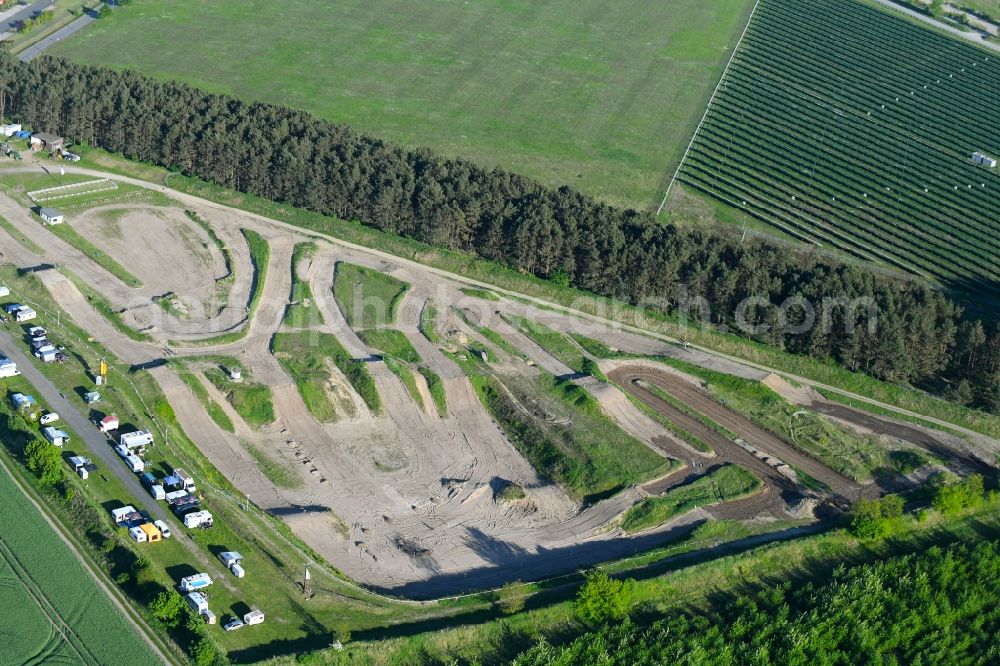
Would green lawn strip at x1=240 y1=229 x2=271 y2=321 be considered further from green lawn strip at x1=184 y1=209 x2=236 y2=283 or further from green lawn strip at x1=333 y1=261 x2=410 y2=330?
green lawn strip at x1=333 y1=261 x2=410 y2=330

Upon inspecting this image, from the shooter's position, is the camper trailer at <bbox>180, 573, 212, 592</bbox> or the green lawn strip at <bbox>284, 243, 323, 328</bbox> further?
the green lawn strip at <bbox>284, 243, 323, 328</bbox>

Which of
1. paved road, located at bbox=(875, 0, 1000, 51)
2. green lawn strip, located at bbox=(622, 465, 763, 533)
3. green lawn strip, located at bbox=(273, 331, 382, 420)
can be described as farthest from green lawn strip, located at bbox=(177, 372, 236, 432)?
paved road, located at bbox=(875, 0, 1000, 51)

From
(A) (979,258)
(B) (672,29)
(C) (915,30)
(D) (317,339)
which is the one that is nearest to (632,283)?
(D) (317,339)

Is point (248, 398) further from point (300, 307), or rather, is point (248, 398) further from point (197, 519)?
point (197, 519)

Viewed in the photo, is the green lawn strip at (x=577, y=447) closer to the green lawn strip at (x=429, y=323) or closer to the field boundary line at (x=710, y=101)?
the green lawn strip at (x=429, y=323)

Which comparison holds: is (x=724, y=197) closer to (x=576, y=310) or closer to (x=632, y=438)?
(x=576, y=310)

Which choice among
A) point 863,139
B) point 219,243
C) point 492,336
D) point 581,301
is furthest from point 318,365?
point 863,139
